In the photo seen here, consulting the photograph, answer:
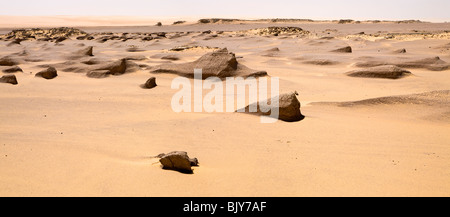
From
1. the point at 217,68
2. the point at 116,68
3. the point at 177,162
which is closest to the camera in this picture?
the point at 177,162

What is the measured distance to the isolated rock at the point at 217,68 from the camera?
19.2 feet

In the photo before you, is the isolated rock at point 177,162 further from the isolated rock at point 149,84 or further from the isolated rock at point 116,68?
the isolated rock at point 116,68

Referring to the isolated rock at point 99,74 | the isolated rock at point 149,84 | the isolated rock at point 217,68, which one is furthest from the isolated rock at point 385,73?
the isolated rock at point 99,74

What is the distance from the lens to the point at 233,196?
1.92 m

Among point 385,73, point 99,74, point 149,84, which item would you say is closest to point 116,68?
point 99,74

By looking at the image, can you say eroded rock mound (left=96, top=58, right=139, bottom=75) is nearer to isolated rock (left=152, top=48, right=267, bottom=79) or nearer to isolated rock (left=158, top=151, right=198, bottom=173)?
→ isolated rock (left=152, top=48, right=267, bottom=79)

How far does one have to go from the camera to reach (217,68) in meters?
5.89

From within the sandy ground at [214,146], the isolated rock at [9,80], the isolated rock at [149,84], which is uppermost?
the isolated rock at [9,80]

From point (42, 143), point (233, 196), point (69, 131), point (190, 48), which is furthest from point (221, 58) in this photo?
point (190, 48)

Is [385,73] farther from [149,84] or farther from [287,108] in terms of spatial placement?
[149,84]

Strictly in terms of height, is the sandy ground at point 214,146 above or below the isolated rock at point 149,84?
below

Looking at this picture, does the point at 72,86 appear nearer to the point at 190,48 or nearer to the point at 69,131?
the point at 69,131

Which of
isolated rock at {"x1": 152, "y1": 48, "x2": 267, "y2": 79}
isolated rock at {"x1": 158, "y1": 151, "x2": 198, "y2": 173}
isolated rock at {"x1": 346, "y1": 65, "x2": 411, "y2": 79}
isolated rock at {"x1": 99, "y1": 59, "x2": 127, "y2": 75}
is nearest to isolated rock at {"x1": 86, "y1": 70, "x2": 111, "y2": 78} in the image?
isolated rock at {"x1": 99, "y1": 59, "x2": 127, "y2": 75}
